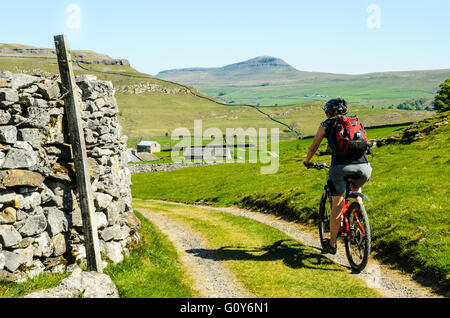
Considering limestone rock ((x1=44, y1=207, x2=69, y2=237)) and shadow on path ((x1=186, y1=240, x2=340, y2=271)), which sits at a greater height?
limestone rock ((x1=44, y1=207, x2=69, y2=237))

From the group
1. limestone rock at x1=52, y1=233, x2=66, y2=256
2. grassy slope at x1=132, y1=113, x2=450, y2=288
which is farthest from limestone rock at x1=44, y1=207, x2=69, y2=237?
grassy slope at x1=132, y1=113, x2=450, y2=288

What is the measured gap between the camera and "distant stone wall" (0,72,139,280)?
8750 millimetres

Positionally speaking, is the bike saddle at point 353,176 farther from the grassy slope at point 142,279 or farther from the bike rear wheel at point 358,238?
the grassy slope at point 142,279

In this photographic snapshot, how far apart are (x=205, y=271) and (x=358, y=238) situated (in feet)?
13.7

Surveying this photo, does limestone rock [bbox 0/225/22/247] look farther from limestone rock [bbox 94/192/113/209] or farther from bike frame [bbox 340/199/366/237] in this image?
bike frame [bbox 340/199/366/237]

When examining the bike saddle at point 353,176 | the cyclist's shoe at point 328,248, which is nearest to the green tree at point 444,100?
the cyclist's shoe at point 328,248

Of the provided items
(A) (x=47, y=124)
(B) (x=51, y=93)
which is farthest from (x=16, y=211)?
(B) (x=51, y=93)

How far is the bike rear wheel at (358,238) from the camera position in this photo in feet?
28.5

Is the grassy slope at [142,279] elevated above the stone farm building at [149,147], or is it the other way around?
the grassy slope at [142,279]

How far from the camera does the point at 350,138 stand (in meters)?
8.69

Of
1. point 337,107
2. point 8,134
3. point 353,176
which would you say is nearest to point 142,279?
point 8,134

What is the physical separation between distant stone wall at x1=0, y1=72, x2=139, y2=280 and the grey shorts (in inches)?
261

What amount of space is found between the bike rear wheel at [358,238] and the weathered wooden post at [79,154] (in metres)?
6.62
